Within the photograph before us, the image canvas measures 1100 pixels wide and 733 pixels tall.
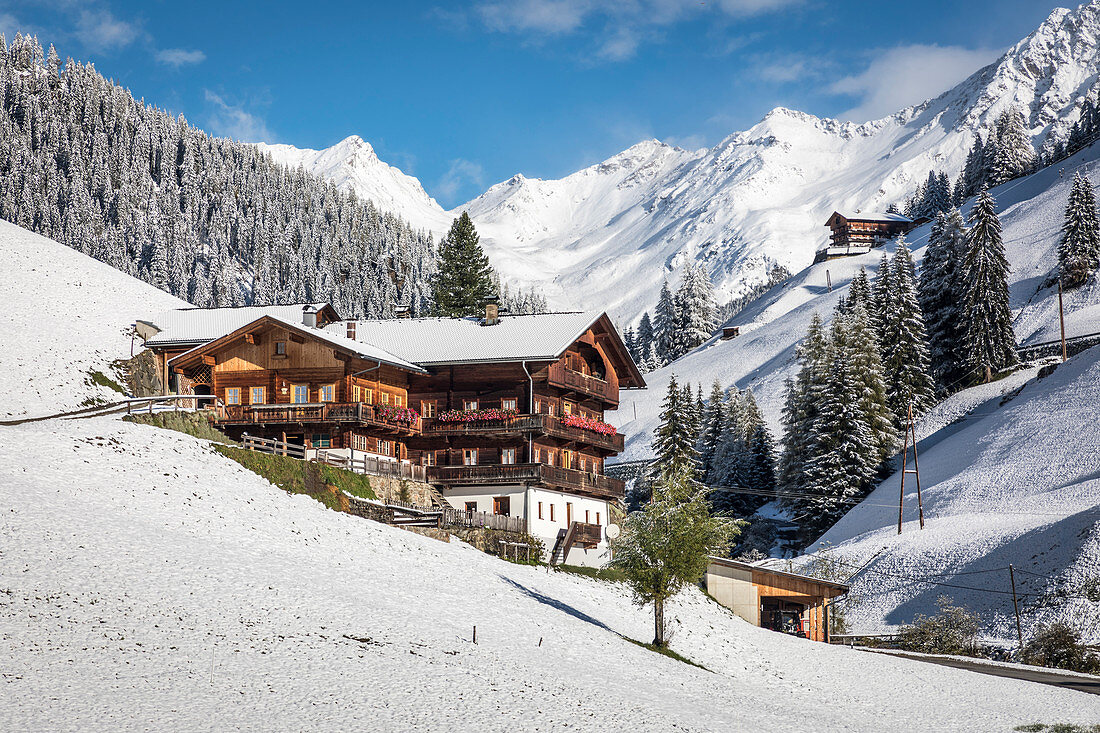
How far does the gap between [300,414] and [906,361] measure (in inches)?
2311

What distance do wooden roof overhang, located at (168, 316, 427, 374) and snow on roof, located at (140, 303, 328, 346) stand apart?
637 cm

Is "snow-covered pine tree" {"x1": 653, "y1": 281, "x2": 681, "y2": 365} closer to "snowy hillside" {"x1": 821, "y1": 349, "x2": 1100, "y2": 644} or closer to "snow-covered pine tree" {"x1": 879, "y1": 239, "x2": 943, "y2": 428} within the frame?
"snow-covered pine tree" {"x1": 879, "y1": 239, "x2": 943, "y2": 428}

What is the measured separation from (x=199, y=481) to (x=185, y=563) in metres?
8.94

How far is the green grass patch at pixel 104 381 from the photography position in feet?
196

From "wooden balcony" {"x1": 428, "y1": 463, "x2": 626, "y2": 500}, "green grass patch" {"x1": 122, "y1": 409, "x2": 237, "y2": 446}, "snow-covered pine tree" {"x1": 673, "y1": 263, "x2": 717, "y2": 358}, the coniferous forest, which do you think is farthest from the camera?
the coniferous forest

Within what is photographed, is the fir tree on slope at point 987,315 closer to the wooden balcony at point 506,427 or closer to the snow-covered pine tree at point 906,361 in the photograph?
the snow-covered pine tree at point 906,361

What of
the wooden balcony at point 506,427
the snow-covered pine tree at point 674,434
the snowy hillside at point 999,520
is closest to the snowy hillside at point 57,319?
the wooden balcony at point 506,427

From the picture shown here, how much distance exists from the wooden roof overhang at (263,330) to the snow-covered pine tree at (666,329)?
10954 cm

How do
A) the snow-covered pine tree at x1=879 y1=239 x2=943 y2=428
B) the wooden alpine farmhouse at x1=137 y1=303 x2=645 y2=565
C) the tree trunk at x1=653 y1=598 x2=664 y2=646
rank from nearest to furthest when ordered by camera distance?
the tree trunk at x1=653 y1=598 x2=664 y2=646, the wooden alpine farmhouse at x1=137 y1=303 x2=645 y2=565, the snow-covered pine tree at x1=879 y1=239 x2=943 y2=428

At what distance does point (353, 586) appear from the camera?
33281mm

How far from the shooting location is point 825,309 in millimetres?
148375

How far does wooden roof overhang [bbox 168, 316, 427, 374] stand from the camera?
175 feet

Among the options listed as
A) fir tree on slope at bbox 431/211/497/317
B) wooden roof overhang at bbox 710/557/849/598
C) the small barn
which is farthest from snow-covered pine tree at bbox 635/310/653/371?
wooden roof overhang at bbox 710/557/849/598

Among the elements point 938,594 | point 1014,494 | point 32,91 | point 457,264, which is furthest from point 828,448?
point 32,91
